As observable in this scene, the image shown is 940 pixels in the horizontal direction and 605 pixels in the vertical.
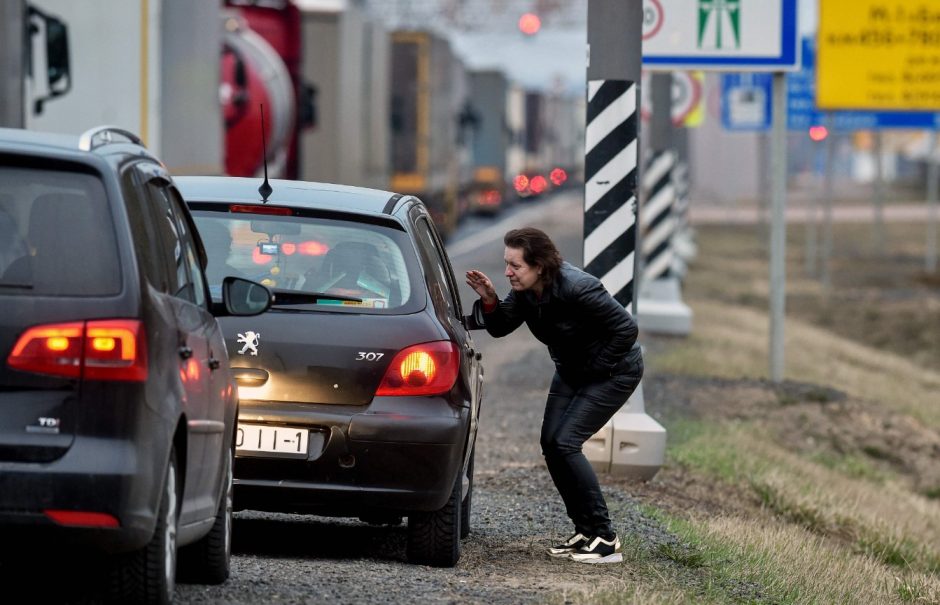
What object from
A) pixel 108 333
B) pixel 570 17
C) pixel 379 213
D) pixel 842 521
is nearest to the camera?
pixel 108 333

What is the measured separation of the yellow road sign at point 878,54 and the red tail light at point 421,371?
69.0 feet

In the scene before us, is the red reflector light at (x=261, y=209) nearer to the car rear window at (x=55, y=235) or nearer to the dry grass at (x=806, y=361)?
the car rear window at (x=55, y=235)

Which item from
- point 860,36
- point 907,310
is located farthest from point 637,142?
point 907,310

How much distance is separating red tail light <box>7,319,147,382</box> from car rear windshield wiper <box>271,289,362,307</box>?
7.77 ft

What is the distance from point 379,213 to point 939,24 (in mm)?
21803

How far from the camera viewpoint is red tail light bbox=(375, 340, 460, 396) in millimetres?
7746

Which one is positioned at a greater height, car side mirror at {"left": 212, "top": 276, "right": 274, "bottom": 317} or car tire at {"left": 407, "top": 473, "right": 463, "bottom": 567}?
car side mirror at {"left": 212, "top": 276, "right": 274, "bottom": 317}

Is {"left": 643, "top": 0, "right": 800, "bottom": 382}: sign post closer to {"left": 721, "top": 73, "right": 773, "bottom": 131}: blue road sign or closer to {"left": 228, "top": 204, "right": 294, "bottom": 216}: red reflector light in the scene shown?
{"left": 228, "top": 204, "right": 294, "bottom": 216}: red reflector light

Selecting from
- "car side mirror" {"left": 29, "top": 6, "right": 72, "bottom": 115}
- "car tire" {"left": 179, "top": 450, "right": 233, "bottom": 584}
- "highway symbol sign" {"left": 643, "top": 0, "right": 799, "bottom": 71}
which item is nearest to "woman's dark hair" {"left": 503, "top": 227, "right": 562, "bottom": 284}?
"car tire" {"left": 179, "top": 450, "right": 233, "bottom": 584}

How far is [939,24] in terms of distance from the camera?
2850 centimetres

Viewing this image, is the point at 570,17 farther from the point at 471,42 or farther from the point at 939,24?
the point at 939,24

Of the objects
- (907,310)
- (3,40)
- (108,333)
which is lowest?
(907,310)

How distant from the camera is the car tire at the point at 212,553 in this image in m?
6.90

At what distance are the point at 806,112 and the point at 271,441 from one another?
32.8 meters
